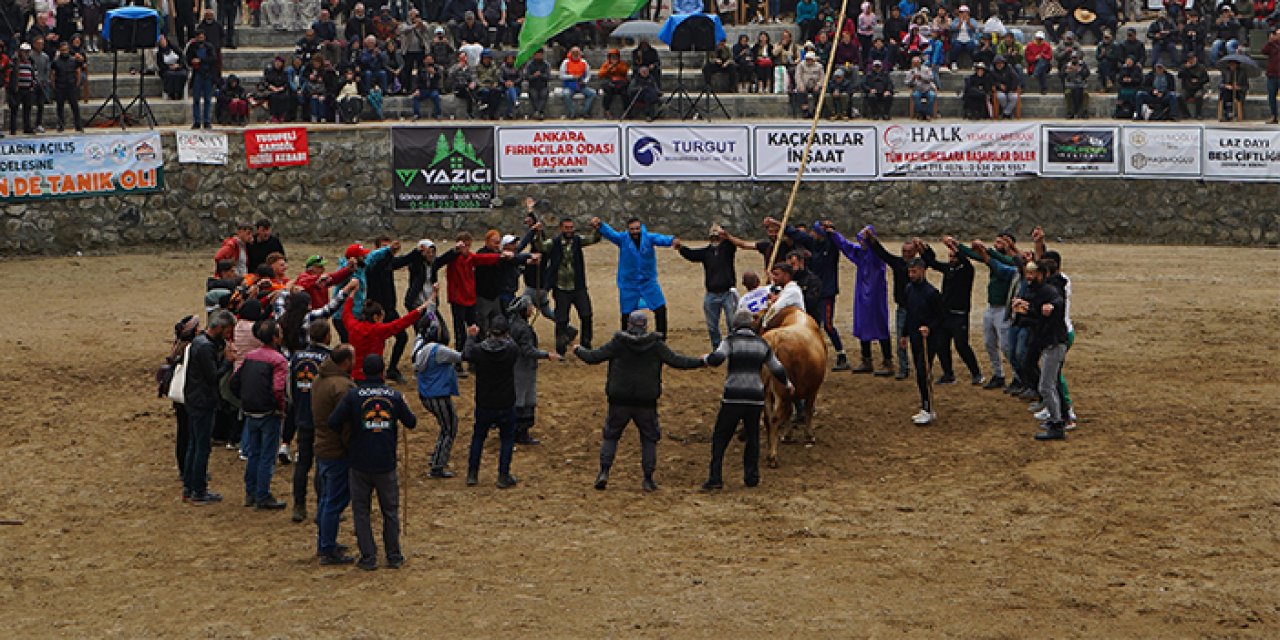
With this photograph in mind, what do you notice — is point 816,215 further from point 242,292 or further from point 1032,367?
point 242,292

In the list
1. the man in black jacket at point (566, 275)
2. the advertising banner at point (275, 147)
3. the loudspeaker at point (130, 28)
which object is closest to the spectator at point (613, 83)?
the advertising banner at point (275, 147)

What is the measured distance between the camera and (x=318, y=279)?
→ 1656 centimetres

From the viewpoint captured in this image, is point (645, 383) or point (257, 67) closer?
point (645, 383)

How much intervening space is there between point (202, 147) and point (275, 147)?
1220 millimetres

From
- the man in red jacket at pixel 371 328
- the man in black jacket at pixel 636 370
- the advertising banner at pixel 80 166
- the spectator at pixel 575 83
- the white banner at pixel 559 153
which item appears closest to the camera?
the man in black jacket at pixel 636 370

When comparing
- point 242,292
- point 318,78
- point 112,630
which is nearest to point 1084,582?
point 112,630

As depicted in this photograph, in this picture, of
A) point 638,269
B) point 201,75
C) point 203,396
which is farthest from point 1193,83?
point 203,396

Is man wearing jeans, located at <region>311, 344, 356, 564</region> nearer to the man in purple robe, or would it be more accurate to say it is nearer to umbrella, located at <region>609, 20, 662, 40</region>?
the man in purple robe

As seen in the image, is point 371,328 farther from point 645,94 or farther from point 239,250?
point 645,94

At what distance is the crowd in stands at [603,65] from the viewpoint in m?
28.1

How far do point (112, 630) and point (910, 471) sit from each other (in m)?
7.22

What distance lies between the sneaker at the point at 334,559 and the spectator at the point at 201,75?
1673 cm

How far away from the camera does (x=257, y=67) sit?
31953 mm

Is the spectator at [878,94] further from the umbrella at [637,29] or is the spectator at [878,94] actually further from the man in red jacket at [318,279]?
the man in red jacket at [318,279]
